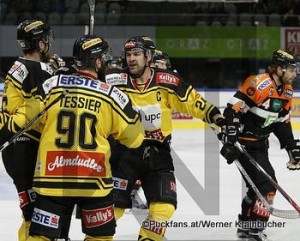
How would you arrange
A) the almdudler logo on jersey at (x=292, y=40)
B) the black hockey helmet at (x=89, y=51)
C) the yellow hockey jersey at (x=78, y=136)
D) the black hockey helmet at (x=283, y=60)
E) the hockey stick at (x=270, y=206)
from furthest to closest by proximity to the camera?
the almdudler logo on jersey at (x=292, y=40) → the black hockey helmet at (x=283, y=60) → the hockey stick at (x=270, y=206) → the black hockey helmet at (x=89, y=51) → the yellow hockey jersey at (x=78, y=136)

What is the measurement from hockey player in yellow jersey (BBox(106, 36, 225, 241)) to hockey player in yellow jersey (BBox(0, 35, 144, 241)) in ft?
2.25

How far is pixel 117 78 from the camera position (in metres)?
4.20

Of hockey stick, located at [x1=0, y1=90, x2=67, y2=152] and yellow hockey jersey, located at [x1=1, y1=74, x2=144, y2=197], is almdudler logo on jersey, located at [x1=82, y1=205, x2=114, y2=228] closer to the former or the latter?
yellow hockey jersey, located at [x1=1, y1=74, x2=144, y2=197]

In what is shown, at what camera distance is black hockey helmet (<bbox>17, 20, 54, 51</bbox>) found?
4.01 m

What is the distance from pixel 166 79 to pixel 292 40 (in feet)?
24.7

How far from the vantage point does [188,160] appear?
794 cm

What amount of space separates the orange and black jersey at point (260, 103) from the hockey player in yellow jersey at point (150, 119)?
0.71m

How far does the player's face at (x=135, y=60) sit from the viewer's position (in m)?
4.09

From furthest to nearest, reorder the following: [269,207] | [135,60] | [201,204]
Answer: [201,204], [269,207], [135,60]

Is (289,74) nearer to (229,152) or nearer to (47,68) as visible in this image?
(229,152)

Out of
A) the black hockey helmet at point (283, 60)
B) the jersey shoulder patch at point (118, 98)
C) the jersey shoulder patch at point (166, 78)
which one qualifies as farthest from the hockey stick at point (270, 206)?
the jersey shoulder patch at point (118, 98)

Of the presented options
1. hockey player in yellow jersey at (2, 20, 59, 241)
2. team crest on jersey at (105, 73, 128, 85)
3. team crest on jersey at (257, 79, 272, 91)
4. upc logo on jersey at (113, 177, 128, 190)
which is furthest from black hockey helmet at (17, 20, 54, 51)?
team crest on jersey at (257, 79, 272, 91)

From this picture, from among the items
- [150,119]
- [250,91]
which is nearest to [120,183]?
[150,119]

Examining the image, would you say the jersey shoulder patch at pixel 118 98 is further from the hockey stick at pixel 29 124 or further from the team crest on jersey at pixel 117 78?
the team crest on jersey at pixel 117 78
